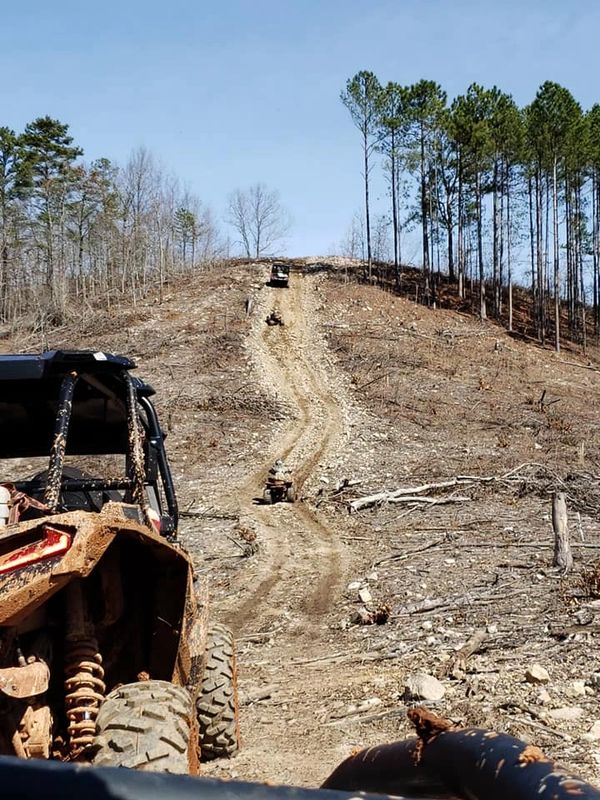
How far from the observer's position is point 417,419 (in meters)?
23.4

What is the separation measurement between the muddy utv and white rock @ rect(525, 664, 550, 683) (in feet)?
6.87

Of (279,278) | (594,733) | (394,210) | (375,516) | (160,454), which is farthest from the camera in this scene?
(394,210)

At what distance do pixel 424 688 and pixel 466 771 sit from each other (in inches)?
157

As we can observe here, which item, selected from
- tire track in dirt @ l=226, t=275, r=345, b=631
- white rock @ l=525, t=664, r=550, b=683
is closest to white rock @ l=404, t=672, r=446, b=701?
white rock @ l=525, t=664, r=550, b=683

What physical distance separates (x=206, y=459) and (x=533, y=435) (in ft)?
31.8

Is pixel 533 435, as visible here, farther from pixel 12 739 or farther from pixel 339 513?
pixel 12 739

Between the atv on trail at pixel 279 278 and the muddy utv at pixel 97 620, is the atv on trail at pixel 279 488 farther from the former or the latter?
the atv on trail at pixel 279 278

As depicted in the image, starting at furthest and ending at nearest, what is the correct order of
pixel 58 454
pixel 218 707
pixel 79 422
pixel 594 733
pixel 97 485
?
pixel 79 422
pixel 218 707
pixel 594 733
pixel 97 485
pixel 58 454

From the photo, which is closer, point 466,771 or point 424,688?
point 466,771

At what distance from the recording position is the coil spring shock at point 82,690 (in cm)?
279

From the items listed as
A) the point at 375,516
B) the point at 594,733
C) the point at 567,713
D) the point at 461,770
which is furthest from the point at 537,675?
the point at 375,516

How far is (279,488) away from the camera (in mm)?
15852

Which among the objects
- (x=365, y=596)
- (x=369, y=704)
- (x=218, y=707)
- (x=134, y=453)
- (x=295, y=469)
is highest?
(x=134, y=453)

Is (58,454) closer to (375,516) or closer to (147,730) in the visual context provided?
(147,730)
